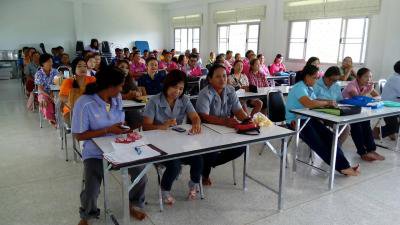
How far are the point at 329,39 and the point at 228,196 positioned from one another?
613 cm

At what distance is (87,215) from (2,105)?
222 inches

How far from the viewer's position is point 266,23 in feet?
29.1

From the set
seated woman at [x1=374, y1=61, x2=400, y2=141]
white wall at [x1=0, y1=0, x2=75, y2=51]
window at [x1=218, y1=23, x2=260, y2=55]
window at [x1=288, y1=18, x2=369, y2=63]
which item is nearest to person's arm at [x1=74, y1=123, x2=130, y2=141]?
seated woman at [x1=374, y1=61, x2=400, y2=141]

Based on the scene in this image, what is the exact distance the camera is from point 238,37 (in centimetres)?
1037


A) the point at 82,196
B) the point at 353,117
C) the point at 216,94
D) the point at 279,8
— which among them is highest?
the point at 279,8

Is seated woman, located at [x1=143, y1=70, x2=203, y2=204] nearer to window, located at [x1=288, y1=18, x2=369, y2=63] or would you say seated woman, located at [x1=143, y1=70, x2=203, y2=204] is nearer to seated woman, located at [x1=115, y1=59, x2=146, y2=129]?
seated woman, located at [x1=115, y1=59, x2=146, y2=129]

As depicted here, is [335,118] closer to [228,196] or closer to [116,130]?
[228,196]

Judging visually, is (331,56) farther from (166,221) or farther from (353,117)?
(166,221)

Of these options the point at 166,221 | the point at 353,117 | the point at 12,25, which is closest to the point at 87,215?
the point at 166,221

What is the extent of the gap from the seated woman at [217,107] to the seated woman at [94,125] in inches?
31.4

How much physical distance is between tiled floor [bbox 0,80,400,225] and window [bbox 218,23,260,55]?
21.3 feet

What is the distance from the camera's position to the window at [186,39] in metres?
12.4

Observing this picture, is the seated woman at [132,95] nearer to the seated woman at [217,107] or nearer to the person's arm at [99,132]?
the seated woman at [217,107]

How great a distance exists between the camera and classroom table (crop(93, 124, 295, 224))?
178 cm
